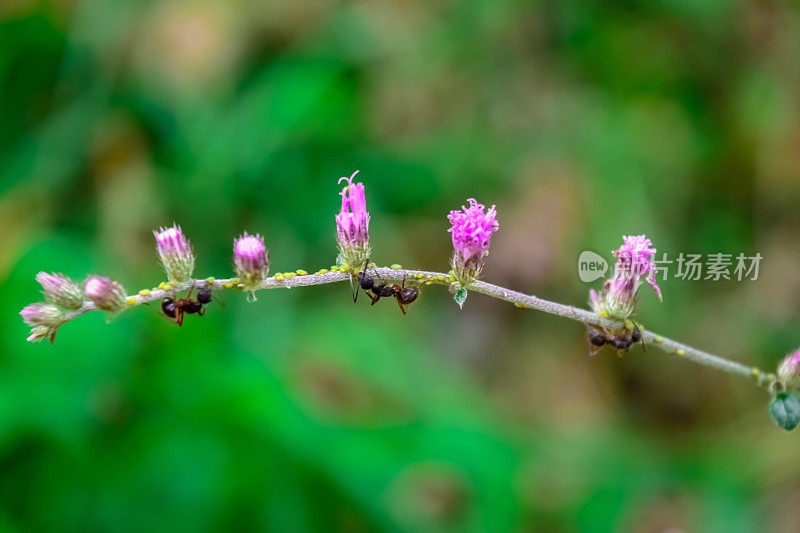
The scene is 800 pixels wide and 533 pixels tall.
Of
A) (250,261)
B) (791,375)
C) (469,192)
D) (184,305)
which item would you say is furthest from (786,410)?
(469,192)

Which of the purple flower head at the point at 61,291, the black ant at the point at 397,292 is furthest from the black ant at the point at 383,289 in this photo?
the purple flower head at the point at 61,291

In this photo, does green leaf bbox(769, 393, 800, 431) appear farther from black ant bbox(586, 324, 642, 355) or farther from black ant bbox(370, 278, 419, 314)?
black ant bbox(370, 278, 419, 314)

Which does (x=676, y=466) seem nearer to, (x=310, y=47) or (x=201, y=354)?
(x=201, y=354)

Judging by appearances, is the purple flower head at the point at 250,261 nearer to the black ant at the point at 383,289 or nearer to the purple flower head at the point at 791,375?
the black ant at the point at 383,289

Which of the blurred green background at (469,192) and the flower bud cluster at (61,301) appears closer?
the flower bud cluster at (61,301)

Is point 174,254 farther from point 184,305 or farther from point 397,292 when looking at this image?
point 397,292

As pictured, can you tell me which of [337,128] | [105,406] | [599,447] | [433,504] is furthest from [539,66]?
[105,406]
